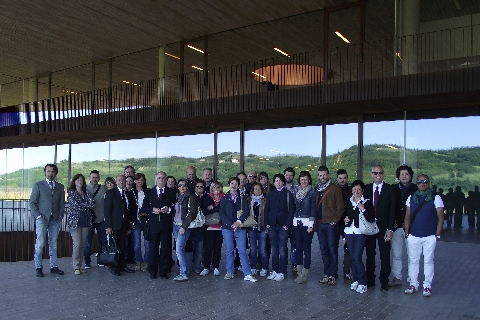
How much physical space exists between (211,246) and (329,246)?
2.02 metres

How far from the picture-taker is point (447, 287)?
22.6 ft

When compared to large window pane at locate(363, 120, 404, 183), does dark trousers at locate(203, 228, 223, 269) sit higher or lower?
lower

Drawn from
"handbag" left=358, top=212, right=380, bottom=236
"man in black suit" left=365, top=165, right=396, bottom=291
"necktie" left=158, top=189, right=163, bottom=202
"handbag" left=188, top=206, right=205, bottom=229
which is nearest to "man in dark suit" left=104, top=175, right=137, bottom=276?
"necktie" left=158, top=189, right=163, bottom=202

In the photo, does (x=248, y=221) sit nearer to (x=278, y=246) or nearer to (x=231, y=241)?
(x=231, y=241)

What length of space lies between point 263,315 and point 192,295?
1.32m

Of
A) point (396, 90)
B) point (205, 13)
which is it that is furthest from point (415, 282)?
point (205, 13)

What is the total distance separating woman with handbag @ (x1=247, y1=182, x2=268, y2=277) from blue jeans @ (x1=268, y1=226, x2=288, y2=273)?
0.81 feet

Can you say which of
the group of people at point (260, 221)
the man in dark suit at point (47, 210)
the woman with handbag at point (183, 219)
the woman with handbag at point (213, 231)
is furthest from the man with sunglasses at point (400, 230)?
the man in dark suit at point (47, 210)

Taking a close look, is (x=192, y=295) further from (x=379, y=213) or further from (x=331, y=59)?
(x=331, y=59)

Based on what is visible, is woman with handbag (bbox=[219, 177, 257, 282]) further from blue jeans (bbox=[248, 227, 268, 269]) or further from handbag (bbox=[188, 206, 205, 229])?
handbag (bbox=[188, 206, 205, 229])

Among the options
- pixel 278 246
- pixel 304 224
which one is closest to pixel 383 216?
pixel 304 224

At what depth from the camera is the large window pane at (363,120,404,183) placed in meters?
12.3

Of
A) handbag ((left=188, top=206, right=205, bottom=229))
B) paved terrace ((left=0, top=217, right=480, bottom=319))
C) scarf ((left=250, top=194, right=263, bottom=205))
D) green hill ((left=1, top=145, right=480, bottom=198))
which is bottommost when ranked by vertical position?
paved terrace ((left=0, top=217, right=480, bottom=319))

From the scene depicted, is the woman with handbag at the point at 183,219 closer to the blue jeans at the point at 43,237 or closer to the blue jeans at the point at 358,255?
the blue jeans at the point at 43,237
